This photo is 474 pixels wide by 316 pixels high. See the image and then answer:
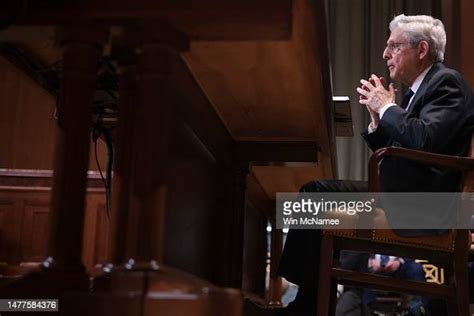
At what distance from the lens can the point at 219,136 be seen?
227 centimetres

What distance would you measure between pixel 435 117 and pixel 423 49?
1.31 feet

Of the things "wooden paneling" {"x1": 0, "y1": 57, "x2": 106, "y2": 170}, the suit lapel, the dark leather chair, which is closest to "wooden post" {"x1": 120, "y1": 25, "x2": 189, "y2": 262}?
the dark leather chair

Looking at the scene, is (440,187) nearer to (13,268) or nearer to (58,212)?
(58,212)

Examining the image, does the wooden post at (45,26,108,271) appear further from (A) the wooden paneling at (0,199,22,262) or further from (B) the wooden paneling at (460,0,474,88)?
(B) the wooden paneling at (460,0,474,88)

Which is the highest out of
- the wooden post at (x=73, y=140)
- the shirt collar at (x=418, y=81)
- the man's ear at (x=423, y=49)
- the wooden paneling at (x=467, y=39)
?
the wooden paneling at (x=467, y=39)

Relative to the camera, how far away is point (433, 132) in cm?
201

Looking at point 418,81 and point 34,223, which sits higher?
point 418,81

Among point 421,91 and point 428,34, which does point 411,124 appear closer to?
point 421,91

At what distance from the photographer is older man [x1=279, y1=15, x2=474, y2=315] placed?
202 centimetres

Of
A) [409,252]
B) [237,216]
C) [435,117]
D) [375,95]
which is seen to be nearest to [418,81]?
[375,95]

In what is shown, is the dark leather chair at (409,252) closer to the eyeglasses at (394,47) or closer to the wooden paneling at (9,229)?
the eyeglasses at (394,47)

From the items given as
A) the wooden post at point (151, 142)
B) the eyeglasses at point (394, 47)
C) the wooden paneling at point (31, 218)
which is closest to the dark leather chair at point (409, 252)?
the eyeglasses at point (394, 47)

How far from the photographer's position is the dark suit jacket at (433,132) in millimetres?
2010

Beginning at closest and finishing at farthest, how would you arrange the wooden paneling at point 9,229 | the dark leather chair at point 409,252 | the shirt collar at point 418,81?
the dark leather chair at point 409,252
the shirt collar at point 418,81
the wooden paneling at point 9,229
